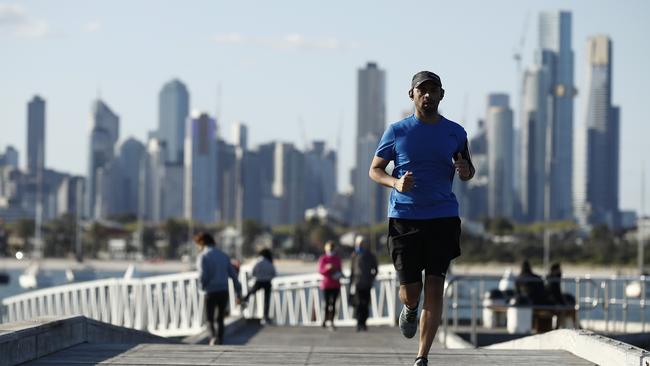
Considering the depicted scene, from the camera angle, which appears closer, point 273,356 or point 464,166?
point 464,166

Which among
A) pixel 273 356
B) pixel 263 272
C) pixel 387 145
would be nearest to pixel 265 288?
pixel 263 272

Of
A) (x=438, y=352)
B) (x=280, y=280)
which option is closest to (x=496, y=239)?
(x=280, y=280)

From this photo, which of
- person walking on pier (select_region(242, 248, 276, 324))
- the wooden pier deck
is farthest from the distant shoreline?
the wooden pier deck

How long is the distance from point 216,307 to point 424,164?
8.95 m

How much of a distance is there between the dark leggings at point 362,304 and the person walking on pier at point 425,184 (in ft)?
42.7

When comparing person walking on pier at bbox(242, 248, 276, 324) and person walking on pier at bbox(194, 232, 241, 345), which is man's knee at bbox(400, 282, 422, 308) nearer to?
person walking on pier at bbox(194, 232, 241, 345)

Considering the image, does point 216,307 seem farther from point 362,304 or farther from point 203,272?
point 362,304

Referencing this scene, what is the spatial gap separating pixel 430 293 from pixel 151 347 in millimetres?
3395

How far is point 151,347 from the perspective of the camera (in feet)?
39.8

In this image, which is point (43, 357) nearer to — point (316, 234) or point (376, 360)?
point (376, 360)

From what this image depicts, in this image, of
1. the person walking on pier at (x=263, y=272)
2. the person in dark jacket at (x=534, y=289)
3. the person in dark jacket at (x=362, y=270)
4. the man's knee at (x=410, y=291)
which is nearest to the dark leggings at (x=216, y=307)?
the person in dark jacket at (x=362, y=270)

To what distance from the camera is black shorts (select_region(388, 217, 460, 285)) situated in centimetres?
933

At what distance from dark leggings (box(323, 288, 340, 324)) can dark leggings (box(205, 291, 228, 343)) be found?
509 centimetres

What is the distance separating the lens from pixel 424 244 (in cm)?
936
